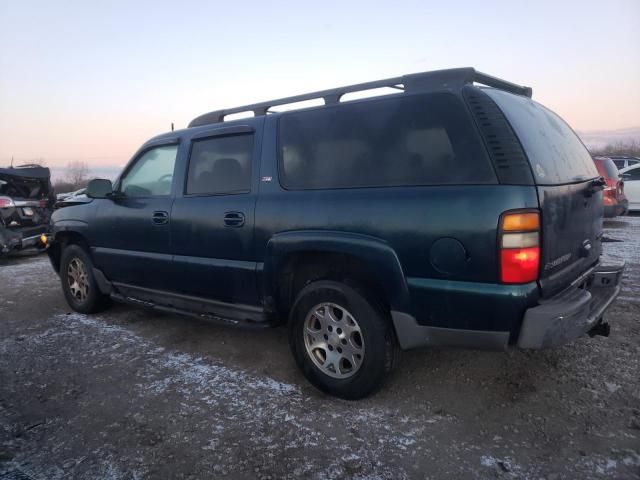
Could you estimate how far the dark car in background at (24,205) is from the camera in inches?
329

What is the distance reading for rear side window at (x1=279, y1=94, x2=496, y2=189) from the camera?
253 centimetres

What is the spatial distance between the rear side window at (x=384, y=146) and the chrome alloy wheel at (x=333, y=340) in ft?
2.77

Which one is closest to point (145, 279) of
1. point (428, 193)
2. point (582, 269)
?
point (428, 193)

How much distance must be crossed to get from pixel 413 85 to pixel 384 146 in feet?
1.37

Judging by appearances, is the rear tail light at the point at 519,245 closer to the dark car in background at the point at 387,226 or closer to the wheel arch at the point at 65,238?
the dark car in background at the point at 387,226

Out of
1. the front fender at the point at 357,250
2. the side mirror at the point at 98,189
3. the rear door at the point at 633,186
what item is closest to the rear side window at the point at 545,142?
the front fender at the point at 357,250

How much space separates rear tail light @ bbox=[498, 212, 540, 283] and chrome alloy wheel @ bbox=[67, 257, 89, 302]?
4.29 metres

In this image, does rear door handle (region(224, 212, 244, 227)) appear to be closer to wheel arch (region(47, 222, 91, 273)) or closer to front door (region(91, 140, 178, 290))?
front door (region(91, 140, 178, 290))

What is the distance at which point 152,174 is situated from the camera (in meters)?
4.34

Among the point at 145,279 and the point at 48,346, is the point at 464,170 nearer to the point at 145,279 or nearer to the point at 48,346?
the point at 145,279

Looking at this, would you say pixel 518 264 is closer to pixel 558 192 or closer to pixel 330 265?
pixel 558 192

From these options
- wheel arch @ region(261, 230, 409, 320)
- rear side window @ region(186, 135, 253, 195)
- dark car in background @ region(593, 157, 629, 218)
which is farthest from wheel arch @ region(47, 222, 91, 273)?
dark car in background @ region(593, 157, 629, 218)

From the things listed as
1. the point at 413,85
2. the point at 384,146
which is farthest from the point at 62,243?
the point at 413,85

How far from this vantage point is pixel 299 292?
321 centimetres
